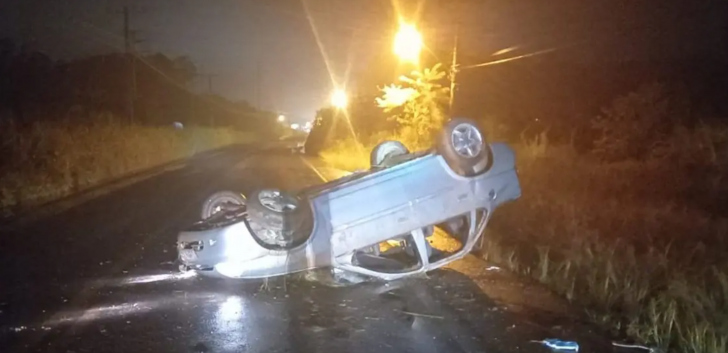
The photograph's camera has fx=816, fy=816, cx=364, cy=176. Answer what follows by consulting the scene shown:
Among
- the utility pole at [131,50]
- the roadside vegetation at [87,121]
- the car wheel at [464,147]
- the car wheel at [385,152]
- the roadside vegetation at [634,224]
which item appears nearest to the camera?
the roadside vegetation at [634,224]

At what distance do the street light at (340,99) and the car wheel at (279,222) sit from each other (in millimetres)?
44589

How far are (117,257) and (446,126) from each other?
17.3 ft

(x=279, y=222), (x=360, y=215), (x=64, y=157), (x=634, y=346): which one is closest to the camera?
(x=634, y=346)

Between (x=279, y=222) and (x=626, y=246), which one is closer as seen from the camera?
(x=279, y=222)

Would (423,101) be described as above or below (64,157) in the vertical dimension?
above

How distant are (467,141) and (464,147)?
0.08 metres

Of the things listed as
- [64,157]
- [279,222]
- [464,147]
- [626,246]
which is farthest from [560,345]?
[64,157]

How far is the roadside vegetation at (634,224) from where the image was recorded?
26.0 ft

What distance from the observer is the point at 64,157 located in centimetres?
2725

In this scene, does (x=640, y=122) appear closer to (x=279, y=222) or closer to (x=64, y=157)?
(x=279, y=222)

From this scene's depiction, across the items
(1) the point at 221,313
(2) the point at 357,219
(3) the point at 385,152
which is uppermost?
(3) the point at 385,152

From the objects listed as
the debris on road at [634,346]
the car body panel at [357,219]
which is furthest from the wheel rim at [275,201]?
the debris on road at [634,346]

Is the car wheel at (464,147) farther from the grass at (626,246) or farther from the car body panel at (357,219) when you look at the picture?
the grass at (626,246)

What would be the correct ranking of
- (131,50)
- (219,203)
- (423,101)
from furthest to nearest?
(131,50)
(423,101)
(219,203)
